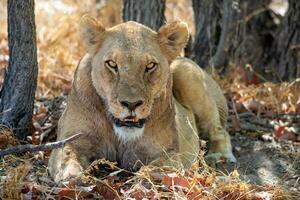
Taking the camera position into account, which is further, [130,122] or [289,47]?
[289,47]

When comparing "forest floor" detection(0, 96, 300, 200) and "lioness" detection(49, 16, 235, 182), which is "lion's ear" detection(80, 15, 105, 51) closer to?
"lioness" detection(49, 16, 235, 182)

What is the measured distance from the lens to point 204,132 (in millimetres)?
6117

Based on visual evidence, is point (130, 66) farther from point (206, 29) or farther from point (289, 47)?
point (289, 47)

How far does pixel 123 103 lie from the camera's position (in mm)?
4223

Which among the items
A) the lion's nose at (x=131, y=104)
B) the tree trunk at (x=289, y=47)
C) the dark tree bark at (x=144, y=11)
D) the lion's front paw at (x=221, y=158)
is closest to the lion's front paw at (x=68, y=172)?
the lion's nose at (x=131, y=104)

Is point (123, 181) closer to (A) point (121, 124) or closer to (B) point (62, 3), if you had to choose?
(A) point (121, 124)

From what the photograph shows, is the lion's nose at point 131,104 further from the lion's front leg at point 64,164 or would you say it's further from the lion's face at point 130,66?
the lion's front leg at point 64,164

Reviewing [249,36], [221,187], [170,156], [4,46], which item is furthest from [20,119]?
[249,36]

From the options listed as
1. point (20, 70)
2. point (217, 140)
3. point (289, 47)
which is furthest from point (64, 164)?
point (289, 47)

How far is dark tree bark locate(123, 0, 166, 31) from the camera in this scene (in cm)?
662

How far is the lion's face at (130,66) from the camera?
4.29 metres

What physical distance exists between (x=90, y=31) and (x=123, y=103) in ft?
2.47

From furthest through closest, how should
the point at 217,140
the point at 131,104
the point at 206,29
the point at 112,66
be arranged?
the point at 206,29 < the point at 217,140 < the point at 112,66 < the point at 131,104

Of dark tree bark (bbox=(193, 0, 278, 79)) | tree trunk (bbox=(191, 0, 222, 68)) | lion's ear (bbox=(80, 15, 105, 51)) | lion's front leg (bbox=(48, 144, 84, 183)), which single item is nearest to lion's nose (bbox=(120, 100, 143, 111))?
lion's front leg (bbox=(48, 144, 84, 183))
